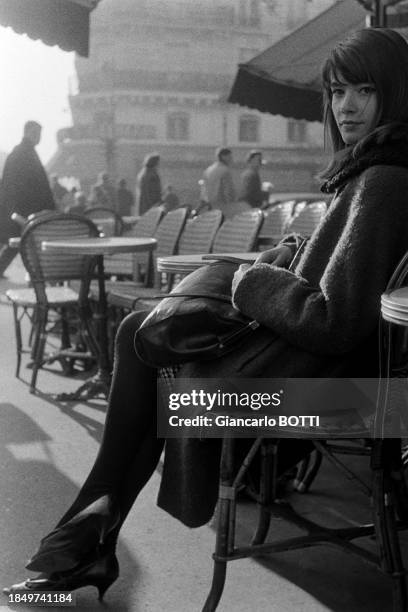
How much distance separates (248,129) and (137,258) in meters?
51.0

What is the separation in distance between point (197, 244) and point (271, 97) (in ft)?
10.9

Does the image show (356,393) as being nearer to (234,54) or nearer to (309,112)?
(309,112)

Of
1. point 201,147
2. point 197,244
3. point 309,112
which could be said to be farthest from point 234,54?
point 197,244

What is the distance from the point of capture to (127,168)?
169 feet

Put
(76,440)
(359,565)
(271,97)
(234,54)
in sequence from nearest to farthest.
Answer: (359,565), (76,440), (271,97), (234,54)

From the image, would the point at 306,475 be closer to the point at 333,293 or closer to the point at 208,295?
the point at 208,295

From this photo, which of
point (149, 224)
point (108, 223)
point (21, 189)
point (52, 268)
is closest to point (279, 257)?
point (52, 268)

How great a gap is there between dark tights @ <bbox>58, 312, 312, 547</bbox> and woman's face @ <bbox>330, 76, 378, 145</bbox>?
680mm

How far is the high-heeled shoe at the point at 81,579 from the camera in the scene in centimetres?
222

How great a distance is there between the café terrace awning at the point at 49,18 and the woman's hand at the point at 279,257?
166 inches

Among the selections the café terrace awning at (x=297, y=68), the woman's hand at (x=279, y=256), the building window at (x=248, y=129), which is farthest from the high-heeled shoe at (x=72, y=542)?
the building window at (x=248, y=129)

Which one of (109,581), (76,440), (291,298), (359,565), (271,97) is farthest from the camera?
(271,97)

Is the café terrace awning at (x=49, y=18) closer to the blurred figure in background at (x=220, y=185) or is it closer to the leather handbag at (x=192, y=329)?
the leather handbag at (x=192, y=329)

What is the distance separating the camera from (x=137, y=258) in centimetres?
587
